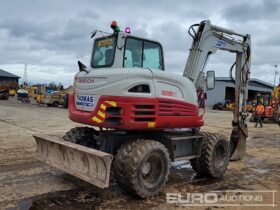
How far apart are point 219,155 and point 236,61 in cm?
292

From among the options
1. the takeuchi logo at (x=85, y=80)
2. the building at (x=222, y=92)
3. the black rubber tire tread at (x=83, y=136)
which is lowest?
the black rubber tire tread at (x=83, y=136)

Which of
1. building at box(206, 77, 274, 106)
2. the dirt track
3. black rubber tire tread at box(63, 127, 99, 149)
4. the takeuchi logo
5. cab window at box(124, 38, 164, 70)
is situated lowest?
the dirt track

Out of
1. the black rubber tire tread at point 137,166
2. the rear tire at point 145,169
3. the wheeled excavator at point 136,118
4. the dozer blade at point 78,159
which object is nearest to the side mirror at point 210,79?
the wheeled excavator at point 136,118

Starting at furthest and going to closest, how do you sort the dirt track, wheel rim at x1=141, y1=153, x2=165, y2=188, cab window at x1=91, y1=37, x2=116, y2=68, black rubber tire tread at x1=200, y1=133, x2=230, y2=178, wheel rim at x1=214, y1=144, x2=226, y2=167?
wheel rim at x1=214, y1=144, x2=226, y2=167 < black rubber tire tread at x1=200, y1=133, x2=230, y2=178 < cab window at x1=91, y1=37, x2=116, y2=68 < wheel rim at x1=141, y1=153, x2=165, y2=188 < the dirt track

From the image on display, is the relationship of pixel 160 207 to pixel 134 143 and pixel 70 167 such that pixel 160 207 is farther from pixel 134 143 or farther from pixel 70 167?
pixel 70 167

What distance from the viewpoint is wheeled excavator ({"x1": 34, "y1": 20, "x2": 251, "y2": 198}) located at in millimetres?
6160

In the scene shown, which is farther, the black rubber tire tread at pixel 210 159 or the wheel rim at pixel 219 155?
the wheel rim at pixel 219 155

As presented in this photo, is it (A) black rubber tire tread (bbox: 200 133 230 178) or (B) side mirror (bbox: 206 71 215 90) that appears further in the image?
(B) side mirror (bbox: 206 71 215 90)

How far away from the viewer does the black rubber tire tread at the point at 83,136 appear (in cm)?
750

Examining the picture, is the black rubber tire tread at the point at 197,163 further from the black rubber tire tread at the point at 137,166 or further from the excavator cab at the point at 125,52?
the excavator cab at the point at 125,52

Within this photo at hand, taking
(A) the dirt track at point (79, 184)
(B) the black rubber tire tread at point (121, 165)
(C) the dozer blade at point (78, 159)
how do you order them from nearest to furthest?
(C) the dozer blade at point (78, 159) < (A) the dirt track at point (79, 184) < (B) the black rubber tire tread at point (121, 165)

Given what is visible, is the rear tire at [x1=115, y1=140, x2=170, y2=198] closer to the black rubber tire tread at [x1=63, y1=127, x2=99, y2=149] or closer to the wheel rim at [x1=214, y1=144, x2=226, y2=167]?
the black rubber tire tread at [x1=63, y1=127, x2=99, y2=149]

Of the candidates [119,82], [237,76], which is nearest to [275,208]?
[119,82]

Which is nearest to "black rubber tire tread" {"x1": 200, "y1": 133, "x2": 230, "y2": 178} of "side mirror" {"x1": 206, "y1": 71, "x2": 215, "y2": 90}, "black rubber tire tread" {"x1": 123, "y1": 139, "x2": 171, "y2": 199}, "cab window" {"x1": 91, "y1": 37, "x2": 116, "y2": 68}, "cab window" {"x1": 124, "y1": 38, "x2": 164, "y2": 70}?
"side mirror" {"x1": 206, "y1": 71, "x2": 215, "y2": 90}
